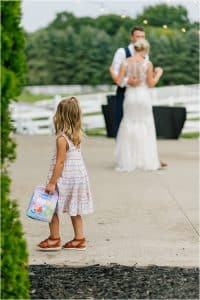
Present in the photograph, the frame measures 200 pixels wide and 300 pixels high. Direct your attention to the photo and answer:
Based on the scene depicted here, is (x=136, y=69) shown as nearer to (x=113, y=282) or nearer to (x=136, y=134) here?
(x=136, y=134)

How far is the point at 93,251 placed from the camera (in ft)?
24.0

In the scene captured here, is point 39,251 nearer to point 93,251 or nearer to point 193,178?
point 93,251

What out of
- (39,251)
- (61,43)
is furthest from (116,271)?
(61,43)

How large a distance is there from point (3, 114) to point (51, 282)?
162 cm

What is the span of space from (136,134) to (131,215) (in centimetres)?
406

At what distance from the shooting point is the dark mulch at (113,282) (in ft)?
19.2

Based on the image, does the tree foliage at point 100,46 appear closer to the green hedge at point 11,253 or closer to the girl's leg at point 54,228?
the girl's leg at point 54,228

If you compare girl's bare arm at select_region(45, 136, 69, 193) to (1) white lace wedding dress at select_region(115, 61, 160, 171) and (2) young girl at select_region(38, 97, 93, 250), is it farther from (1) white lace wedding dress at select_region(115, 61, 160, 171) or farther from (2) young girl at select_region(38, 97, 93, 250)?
(1) white lace wedding dress at select_region(115, 61, 160, 171)

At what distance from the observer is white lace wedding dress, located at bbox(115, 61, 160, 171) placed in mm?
13000

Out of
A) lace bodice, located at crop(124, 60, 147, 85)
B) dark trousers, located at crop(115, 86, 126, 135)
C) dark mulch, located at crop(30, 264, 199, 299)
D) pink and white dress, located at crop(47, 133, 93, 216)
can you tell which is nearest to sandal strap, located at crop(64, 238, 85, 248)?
pink and white dress, located at crop(47, 133, 93, 216)

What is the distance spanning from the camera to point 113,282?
6.16 metres

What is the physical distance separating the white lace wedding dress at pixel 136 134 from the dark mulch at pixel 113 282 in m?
6.42

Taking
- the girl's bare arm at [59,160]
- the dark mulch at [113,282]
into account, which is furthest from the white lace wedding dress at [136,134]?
the dark mulch at [113,282]

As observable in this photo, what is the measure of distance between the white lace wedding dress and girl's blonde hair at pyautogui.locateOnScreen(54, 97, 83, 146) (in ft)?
18.7
